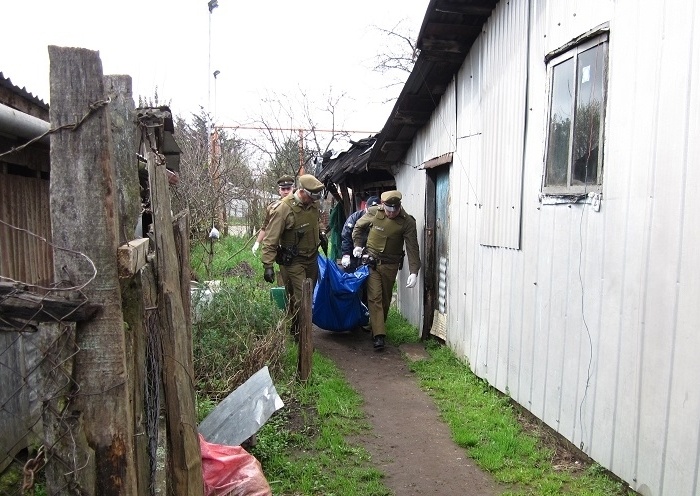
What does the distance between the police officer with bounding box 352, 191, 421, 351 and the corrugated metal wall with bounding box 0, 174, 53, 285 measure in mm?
3928

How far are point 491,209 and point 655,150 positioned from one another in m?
2.22

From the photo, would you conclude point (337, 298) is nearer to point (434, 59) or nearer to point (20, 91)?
point (434, 59)

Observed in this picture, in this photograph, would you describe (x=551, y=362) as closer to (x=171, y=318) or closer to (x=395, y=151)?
(x=171, y=318)

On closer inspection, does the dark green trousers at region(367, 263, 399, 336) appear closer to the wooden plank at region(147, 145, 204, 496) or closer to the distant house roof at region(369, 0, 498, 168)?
the distant house roof at region(369, 0, 498, 168)

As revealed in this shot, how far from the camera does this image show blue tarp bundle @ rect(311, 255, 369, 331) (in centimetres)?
713

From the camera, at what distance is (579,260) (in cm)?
377

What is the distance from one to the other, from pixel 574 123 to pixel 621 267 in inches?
47.1

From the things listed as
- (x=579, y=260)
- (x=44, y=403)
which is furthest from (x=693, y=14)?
(x=44, y=403)

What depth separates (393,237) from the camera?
7.35m

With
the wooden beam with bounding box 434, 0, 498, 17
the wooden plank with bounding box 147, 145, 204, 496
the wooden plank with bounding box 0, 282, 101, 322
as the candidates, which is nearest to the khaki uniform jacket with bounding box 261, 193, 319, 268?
the wooden beam with bounding box 434, 0, 498, 17

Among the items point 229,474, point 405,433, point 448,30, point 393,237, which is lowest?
point 405,433

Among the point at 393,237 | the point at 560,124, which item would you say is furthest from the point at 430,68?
the point at 560,124

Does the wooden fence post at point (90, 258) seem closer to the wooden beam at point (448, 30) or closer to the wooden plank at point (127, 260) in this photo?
the wooden plank at point (127, 260)

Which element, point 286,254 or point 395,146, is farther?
point 395,146
